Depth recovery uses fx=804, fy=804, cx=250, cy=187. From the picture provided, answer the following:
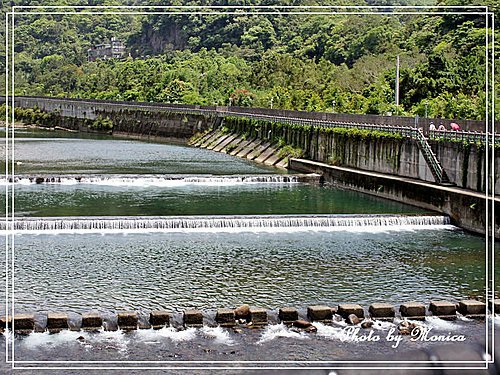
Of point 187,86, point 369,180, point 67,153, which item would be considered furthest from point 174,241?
point 187,86

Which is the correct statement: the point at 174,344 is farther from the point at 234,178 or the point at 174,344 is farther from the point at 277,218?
the point at 234,178

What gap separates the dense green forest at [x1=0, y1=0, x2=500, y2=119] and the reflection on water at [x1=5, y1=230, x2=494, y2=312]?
14.8 m

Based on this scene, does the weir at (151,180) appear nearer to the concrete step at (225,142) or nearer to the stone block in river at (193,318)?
the stone block in river at (193,318)

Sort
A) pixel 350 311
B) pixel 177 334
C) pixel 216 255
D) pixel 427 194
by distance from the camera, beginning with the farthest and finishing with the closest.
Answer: pixel 427 194 < pixel 216 255 < pixel 350 311 < pixel 177 334

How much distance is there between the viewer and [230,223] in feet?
86.3

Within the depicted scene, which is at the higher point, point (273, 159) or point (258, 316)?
point (273, 159)

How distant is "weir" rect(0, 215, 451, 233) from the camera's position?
25.4 m

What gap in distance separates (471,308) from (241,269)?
21.1 ft

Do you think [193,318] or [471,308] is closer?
[193,318]

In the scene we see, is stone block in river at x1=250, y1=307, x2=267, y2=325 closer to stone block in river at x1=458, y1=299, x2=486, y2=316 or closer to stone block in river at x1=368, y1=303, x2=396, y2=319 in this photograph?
stone block in river at x1=368, y1=303, x2=396, y2=319

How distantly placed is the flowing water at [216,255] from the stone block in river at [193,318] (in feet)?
0.82

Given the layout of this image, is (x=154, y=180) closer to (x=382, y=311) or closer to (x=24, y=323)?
(x=24, y=323)

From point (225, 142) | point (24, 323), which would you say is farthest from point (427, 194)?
point (225, 142)

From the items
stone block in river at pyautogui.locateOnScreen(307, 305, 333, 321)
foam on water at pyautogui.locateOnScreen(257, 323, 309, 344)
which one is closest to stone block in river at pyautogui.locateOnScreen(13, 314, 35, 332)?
foam on water at pyautogui.locateOnScreen(257, 323, 309, 344)
